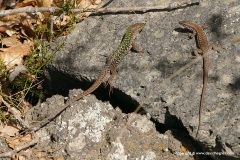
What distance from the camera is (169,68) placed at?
4.36 m

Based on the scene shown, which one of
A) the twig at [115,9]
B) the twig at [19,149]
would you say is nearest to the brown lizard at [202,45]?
the twig at [115,9]

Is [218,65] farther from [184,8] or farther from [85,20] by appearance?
[85,20]

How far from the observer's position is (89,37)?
5.05 m

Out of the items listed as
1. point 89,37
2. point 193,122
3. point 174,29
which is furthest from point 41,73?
point 193,122

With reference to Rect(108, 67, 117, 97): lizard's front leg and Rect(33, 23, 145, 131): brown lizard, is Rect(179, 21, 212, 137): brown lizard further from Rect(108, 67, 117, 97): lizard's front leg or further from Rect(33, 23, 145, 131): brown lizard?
Rect(108, 67, 117, 97): lizard's front leg

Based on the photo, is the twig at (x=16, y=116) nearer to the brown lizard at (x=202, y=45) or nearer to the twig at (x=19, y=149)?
the twig at (x=19, y=149)

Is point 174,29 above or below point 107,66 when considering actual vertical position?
above

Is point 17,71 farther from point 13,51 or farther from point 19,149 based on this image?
point 19,149

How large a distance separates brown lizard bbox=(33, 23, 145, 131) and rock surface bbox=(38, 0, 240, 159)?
7 cm

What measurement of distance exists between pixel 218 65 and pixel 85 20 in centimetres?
190

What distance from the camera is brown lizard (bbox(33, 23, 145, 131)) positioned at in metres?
4.38

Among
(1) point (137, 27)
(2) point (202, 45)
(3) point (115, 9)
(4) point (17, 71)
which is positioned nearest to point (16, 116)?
(4) point (17, 71)

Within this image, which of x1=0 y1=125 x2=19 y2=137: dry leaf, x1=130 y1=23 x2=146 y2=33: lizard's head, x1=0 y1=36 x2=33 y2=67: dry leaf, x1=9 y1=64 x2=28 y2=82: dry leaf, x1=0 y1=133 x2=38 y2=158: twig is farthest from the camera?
x1=0 y1=36 x2=33 y2=67: dry leaf

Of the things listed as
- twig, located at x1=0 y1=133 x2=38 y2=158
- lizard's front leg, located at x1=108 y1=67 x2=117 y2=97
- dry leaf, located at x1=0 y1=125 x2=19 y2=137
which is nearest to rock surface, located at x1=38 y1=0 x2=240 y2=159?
lizard's front leg, located at x1=108 y1=67 x2=117 y2=97
